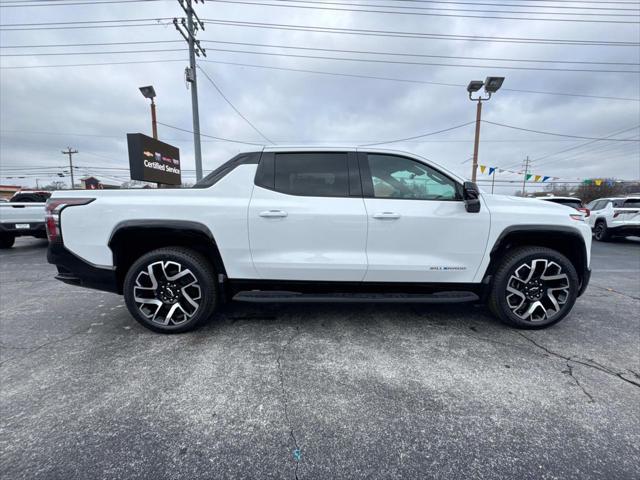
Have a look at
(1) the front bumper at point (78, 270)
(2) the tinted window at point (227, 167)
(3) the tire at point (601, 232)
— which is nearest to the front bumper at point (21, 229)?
(1) the front bumper at point (78, 270)

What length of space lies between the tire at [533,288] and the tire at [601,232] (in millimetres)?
10536

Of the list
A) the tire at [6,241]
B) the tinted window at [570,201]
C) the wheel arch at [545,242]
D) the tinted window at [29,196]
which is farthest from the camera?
the tinted window at [570,201]

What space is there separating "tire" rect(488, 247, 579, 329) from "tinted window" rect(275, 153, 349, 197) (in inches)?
70.1

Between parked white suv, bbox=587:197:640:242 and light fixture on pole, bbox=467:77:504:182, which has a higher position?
light fixture on pole, bbox=467:77:504:182

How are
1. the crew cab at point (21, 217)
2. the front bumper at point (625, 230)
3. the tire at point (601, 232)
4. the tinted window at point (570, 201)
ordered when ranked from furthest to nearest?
the tire at point (601, 232) → the front bumper at point (625, 230) → the tinted window at point (570, 201) → the crew cab at point (21, 217)

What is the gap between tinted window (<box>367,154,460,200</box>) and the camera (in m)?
2.85

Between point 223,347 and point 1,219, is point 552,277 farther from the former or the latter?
point 1,219

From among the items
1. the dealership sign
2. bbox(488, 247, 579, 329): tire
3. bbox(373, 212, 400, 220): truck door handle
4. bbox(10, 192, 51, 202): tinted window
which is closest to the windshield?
bbox(488, 247, 579, 329): tire

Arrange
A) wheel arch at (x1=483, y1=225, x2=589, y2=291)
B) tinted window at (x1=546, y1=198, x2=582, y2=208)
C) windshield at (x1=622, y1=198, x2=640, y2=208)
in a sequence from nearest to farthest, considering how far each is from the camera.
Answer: wheel arch at (x1=483, y1=225, x2=589, y2=291) → tinted window at (x1=546, y1=198, x2=582, y2=208) → windshield at (x1=622, y1=198, x2=640, y2=208)

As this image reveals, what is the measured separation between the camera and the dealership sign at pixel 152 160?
420 inches

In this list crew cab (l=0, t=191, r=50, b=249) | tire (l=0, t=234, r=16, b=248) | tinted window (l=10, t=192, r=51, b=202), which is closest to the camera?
crew cab (l=0, t=191, r=50, b=249)

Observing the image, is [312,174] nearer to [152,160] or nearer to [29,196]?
[29,196]

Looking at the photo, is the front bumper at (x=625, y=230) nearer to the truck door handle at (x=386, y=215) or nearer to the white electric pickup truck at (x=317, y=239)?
the white electric pickup truck at (x=317, y=239)

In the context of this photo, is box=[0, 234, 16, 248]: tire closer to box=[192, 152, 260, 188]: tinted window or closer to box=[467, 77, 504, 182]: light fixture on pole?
box=[192, 152, 260, 188]: tinted window
